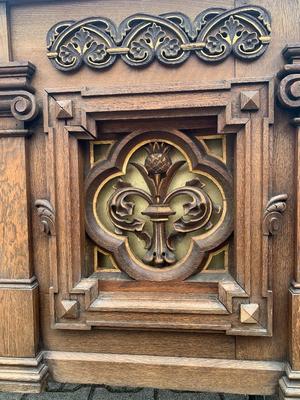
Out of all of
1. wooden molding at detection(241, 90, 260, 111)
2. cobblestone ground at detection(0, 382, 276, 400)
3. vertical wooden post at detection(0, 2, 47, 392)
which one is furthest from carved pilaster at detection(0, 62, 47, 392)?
wooden molding at detection(241, 90, 260, 111)

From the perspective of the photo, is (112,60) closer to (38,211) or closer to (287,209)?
(38,211)

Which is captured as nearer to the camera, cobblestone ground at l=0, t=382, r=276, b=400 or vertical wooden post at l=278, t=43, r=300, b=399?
vertical wooden post at l=278, t=43, r=300, b=399

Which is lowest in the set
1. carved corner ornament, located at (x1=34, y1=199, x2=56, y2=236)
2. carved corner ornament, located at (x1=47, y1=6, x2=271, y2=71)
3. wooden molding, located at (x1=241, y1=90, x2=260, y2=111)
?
carved corner ornament, located at (x1=34, y1=199, x2=56, y2=236)

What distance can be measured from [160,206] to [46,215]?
0.22 meters

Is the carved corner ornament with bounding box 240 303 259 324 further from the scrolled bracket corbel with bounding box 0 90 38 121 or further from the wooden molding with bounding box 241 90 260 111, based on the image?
the scrolled bracket corbel with bounding box 0 90 38 121

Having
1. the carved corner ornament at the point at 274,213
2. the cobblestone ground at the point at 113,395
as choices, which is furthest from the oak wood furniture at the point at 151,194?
the cobblestone ground at the point at 113,395

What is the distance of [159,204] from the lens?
0.71m

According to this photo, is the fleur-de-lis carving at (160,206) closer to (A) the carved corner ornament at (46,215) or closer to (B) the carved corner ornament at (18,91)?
(A) the carved corner ornament at (46,215)

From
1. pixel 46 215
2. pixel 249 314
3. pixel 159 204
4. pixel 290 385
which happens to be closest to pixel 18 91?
pixel 46 215

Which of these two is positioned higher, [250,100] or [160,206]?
[250,100]

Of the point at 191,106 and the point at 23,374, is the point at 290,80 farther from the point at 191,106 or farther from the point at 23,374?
the point at 23,374

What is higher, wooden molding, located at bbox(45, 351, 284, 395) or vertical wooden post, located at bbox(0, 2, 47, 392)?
vertical wooden post, located at bbox(0, 2, 47, 392)

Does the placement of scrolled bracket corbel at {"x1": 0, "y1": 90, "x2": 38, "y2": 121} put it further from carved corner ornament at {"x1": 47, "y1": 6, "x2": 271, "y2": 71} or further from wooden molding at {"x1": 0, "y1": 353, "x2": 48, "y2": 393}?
wooden molding at {"x1": 0, "y1": 353, "x2": 48, "y2": 393}

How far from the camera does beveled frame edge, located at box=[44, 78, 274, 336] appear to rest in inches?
25.4
